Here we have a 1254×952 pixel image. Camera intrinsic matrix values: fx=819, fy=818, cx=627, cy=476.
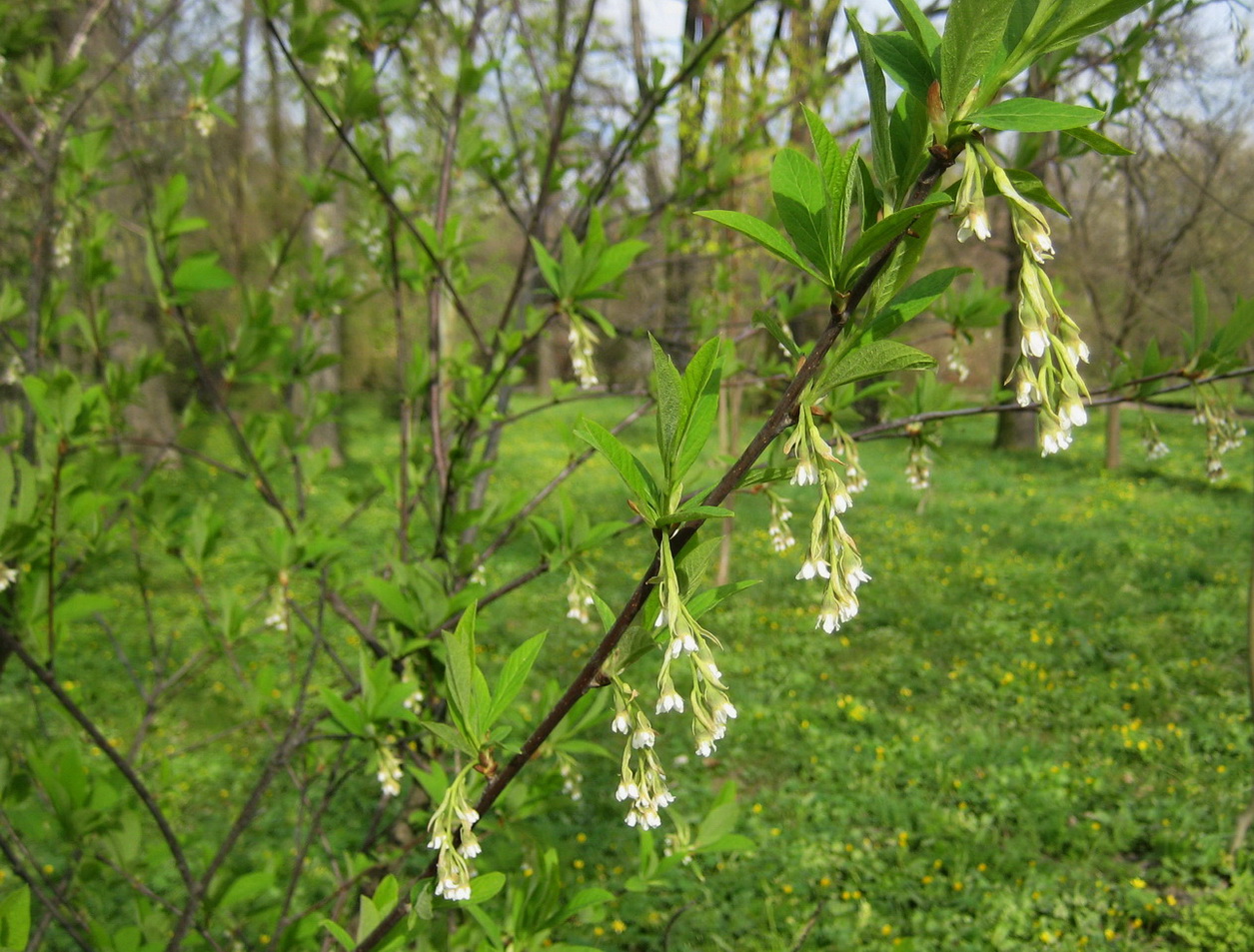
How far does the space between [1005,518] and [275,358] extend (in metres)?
8.23

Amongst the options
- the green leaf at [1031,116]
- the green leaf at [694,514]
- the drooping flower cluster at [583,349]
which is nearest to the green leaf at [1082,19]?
the green leaf at [1031,116]

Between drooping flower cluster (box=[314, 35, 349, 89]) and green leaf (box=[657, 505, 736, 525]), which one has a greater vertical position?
drooping flower cluster (box=[314, 35, 349, 89])

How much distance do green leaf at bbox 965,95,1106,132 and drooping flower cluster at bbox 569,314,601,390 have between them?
3.32ft

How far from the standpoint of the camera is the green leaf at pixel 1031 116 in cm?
60

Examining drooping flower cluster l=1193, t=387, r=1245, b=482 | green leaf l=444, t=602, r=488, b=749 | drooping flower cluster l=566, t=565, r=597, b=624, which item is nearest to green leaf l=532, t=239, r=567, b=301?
drooping flower cluster l=566, t=565, r=597, b=624

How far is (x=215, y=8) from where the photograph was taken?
602 centimetres

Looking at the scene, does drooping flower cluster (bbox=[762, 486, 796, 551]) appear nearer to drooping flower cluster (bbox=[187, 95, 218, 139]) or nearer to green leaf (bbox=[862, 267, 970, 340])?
green leaf (bbox=[862, 267, 970, 340])

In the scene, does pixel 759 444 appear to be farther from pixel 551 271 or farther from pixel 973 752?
pixel 973 752

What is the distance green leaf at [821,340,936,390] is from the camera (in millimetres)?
635

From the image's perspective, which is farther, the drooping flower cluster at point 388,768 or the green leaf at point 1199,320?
the drooping flower cluster at point 388,768

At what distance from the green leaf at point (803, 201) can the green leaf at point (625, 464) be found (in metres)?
0.23

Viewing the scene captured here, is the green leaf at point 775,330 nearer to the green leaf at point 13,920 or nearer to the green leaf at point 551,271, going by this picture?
the green leaf at point 551,271

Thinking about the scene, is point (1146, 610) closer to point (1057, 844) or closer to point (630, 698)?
point (1057, 844)

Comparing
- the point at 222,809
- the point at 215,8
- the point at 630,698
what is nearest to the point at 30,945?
the point at 630,698
